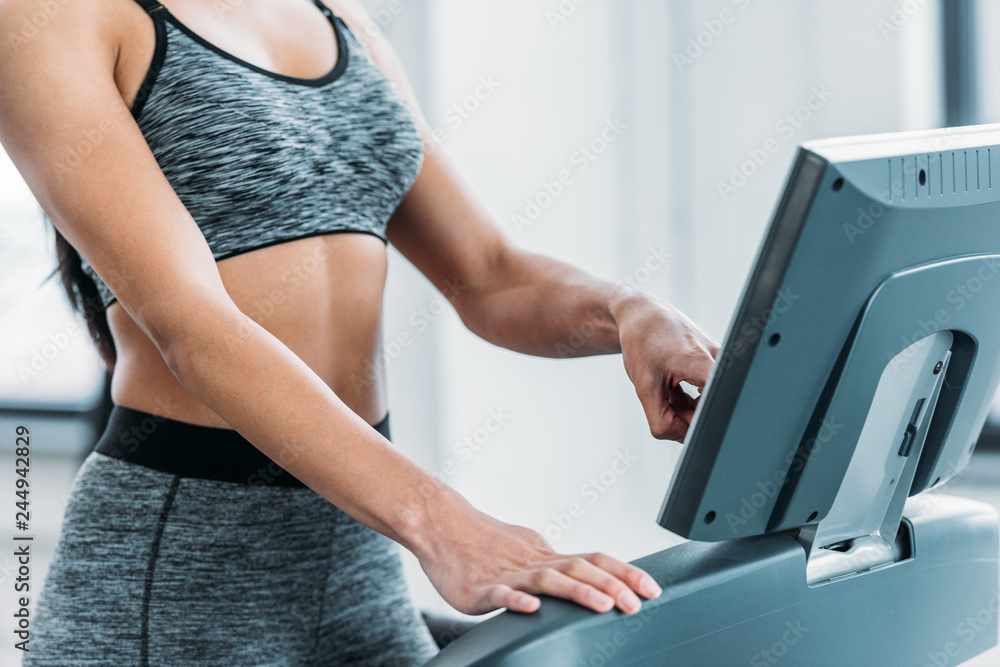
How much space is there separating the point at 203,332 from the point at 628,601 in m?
0.41

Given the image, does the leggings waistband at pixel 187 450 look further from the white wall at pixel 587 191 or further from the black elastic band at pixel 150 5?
the white wall at pixel 587 191

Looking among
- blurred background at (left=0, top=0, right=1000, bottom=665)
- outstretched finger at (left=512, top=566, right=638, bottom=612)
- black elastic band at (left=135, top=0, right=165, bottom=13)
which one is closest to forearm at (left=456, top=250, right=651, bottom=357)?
outstretched finger at (left=512, top=566, right=638, bottom=612)

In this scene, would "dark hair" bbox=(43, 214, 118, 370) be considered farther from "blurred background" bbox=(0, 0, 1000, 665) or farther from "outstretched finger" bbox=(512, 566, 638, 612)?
"blurred background" bbox=(0, 0, 1000, 665)

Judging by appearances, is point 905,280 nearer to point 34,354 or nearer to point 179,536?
point 179,536

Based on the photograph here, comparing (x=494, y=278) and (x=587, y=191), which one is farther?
(x=587, y=191)

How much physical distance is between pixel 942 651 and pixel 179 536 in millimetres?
734

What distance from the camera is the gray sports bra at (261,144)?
90 cm

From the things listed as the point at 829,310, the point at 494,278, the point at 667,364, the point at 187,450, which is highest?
the point at 829,310

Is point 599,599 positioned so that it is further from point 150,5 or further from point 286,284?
point 150,5

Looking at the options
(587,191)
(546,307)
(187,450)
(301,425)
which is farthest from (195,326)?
(587,191)

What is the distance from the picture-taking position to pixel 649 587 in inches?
23.0

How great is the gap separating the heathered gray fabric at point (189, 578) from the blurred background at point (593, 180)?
1.54 m

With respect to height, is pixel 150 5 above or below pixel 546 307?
above

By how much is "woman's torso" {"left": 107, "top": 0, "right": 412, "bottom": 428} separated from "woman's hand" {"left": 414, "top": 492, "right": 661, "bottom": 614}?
1.26 feet
